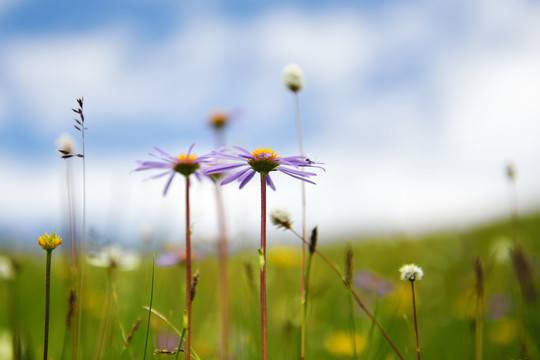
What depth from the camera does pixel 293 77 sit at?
1.38 m

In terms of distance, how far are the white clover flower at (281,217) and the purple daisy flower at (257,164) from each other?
12 cm

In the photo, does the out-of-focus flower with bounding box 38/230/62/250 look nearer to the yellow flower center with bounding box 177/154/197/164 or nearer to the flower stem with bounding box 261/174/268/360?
the yellow flower center with bounding box 177/154/197/164

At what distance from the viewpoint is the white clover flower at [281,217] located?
3.84 ft

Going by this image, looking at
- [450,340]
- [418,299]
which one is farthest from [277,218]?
[418,299]

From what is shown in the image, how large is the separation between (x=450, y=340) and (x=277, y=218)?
199 centimetres

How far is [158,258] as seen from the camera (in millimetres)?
1985

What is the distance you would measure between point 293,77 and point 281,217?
1.67 feet

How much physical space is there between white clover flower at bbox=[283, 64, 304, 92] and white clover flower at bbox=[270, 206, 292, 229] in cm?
46

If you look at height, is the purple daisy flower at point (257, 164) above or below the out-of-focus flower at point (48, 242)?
above

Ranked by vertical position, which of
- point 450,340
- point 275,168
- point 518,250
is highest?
point 275,168

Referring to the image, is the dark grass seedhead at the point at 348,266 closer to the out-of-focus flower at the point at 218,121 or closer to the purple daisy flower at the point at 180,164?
the purple daisy flower at the point at 180,164

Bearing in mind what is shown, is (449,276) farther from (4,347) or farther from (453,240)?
(4,347)

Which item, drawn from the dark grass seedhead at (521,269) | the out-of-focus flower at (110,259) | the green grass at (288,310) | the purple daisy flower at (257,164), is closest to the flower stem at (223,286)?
the green grass at (288,310)

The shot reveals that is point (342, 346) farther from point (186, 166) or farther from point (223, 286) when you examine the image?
point (186, 166)
